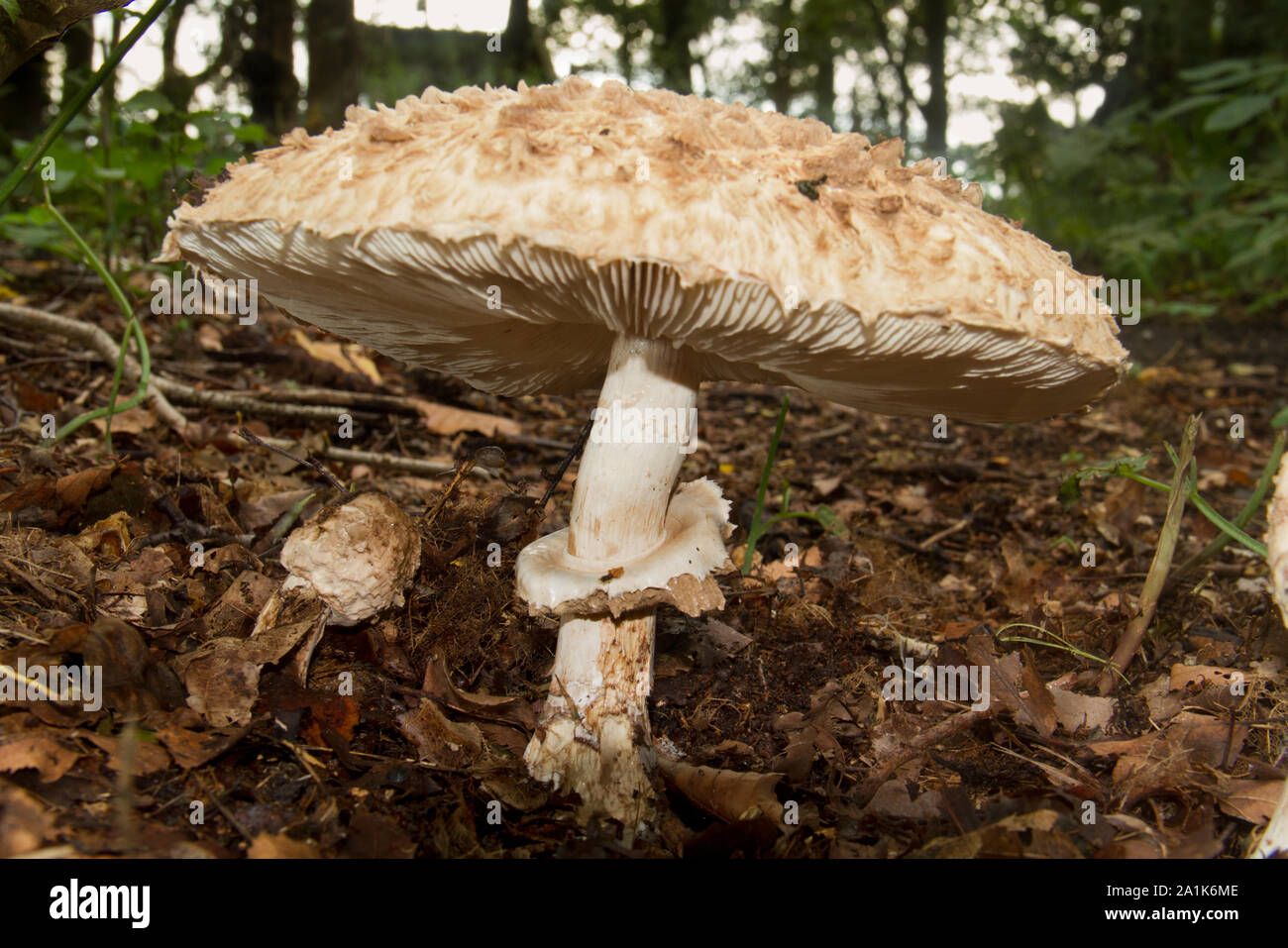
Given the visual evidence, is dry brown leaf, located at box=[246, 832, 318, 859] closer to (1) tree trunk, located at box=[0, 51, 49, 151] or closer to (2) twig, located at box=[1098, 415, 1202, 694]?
(2) twig, located at box=[1098, 415, 1202, 694]

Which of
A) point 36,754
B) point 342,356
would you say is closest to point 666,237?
point 36,754

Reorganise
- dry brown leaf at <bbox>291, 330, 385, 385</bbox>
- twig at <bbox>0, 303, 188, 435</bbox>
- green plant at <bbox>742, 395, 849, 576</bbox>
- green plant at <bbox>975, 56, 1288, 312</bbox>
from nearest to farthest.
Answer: green plant at <bbox>742, 395, 849, 576</bbox> < twig at <bbox>0, 303, 188, 435</bbox> < dry brown leaf at <bbox>291, 330, 385, 385</bbox> < green plant at <bbox>975, 56, 1288, 312</bbox>

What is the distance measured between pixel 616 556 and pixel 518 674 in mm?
768

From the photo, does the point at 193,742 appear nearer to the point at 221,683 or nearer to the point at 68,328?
the point at 221,683

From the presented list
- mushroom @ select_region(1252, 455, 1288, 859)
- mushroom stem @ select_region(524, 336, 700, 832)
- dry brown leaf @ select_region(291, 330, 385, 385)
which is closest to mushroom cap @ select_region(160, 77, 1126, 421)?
mushroom stem @ select_region(524, 336, 700, 832)

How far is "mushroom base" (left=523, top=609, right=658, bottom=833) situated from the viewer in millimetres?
2793

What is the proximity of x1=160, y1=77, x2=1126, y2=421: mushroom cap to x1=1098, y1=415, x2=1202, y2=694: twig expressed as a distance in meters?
0.59

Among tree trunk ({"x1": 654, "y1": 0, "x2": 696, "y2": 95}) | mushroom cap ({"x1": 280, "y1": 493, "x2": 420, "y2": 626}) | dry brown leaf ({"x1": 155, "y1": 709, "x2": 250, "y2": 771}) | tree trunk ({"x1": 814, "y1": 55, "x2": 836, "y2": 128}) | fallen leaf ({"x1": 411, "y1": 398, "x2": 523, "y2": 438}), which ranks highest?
tree trunk ({"x1": 814, "y1": 55, "x2": 836, "y2": 128})

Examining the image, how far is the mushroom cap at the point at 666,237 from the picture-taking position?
77.9 inches

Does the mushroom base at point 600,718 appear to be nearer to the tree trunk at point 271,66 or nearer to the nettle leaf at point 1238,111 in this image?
the nettle leaf at point 1238,111

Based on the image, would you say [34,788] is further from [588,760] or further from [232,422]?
[232,422]
